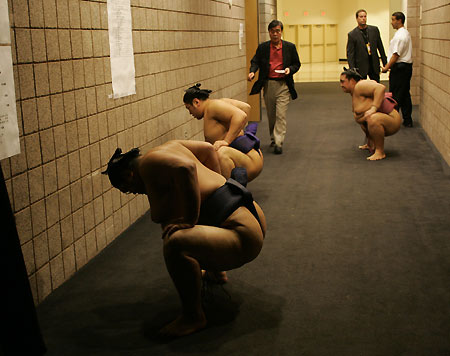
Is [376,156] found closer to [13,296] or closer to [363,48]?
[363,48]

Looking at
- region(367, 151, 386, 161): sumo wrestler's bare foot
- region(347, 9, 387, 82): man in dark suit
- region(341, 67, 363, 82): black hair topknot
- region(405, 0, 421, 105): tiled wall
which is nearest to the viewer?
region(341, 67, 363, 82): black hair topknot

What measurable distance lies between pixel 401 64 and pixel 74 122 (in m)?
6.04

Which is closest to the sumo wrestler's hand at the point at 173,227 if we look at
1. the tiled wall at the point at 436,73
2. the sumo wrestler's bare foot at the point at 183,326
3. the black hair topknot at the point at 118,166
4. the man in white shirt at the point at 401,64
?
the black hair topknot at the point at 118,166

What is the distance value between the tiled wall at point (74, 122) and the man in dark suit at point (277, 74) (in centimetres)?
192

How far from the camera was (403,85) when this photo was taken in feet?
27.2

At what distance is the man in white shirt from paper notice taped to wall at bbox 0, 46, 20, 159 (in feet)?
21.0

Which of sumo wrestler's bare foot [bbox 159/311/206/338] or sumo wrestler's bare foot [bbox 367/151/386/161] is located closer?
sumo wrestler's bare foot [bbox 159/311/206/338]

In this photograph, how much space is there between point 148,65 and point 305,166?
221cm

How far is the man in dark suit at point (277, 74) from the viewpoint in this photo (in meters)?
6.70

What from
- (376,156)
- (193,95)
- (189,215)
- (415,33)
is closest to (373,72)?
(415,33)

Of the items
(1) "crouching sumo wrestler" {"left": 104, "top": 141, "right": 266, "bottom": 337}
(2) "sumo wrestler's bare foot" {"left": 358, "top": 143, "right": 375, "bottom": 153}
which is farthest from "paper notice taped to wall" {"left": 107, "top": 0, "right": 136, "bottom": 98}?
(2) "sumo wrestler's bare foot" {"left": 358, "top": 143, "right": 375, "bottom": 153}

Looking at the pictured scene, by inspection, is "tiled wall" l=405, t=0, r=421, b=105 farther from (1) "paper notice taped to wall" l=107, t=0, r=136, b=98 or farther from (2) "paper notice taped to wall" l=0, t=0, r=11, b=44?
(2) "paper notice taped to wall" l=0, t=0, r=11, b=44

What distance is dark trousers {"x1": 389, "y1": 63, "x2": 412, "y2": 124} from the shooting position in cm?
823

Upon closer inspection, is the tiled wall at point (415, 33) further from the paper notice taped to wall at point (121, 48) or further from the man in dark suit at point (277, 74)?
the paper notice taped to wall at point (121, 48)
